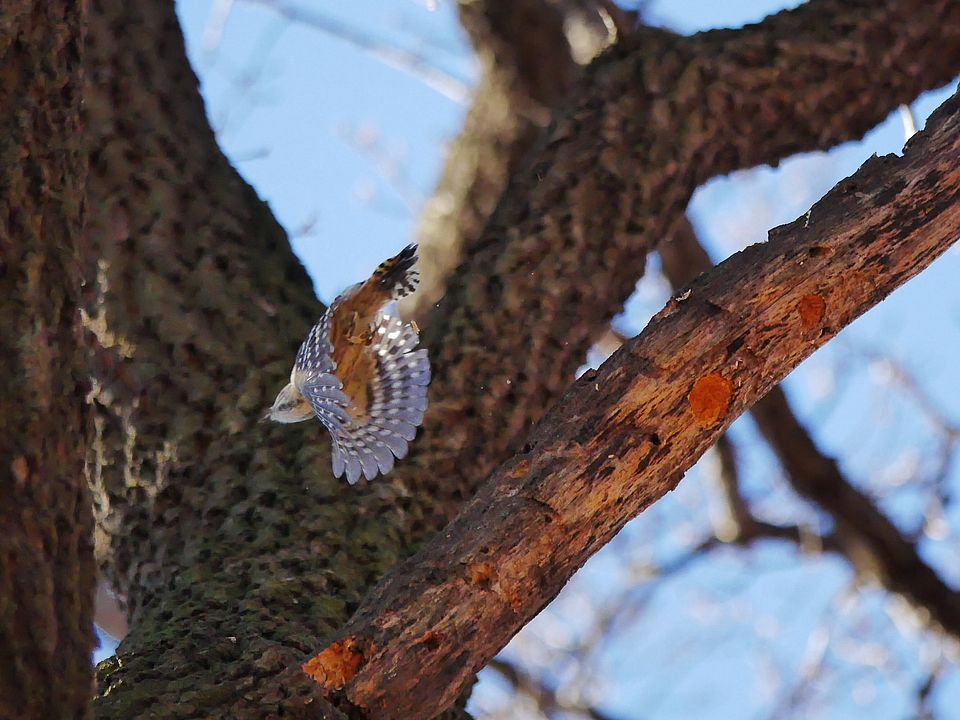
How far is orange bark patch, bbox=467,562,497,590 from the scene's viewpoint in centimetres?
203

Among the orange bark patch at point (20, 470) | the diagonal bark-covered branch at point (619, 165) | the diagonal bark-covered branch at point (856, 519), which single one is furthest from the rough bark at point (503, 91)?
the orange bark patch at point (20, 470)

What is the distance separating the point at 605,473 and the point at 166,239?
5.03ft

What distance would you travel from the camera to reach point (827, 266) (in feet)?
7.21

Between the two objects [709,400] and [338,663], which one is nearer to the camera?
[338,663]

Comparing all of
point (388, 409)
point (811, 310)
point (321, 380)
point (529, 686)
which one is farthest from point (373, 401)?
point (529, 686)

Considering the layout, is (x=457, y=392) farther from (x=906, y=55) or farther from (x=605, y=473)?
(x=906, y=55)

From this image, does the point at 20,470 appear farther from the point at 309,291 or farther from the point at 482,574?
the point at 309,291

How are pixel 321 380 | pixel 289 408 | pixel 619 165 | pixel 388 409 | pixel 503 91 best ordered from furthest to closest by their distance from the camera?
pixel 503 91 → pixel 619 165 → pixel 388 409 → pixel 289 408 → pixel 321 380

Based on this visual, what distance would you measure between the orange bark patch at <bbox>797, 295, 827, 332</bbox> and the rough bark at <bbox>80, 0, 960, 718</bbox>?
99cm

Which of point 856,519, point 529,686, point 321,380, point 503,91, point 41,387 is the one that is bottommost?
point 41,387

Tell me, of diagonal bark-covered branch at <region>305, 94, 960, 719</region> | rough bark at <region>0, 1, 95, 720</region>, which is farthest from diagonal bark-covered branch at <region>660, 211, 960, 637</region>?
rough bark at <region>0, 1, 95, 720</region>

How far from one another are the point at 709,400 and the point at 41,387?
1.12 m

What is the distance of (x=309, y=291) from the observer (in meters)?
3.38

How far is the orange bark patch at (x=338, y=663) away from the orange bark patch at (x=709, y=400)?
715mm
